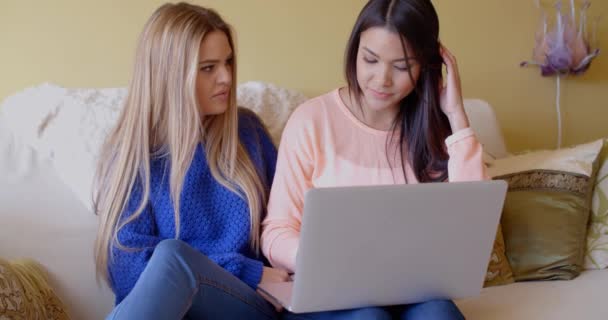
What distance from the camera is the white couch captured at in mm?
1434

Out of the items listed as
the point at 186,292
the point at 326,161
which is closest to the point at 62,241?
the point at 186,292

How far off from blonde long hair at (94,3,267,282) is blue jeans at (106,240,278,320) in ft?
0.61

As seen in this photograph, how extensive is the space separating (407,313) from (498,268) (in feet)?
1.54

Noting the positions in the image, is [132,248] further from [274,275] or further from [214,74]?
[214,74]

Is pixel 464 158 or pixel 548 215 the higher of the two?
pixel 464 158

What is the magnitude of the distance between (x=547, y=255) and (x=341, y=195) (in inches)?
33.0

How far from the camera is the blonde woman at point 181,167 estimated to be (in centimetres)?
137

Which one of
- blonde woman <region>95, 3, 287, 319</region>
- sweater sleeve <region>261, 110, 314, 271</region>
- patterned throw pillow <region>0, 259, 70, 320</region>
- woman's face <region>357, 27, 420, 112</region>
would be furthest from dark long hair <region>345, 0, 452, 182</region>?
patterned throw pillow <region>0, 259, 70, 320</region>

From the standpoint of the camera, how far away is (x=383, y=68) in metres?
1.38

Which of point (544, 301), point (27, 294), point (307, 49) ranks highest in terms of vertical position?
point (307, 49)

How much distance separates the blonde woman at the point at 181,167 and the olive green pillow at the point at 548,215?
2.10ft

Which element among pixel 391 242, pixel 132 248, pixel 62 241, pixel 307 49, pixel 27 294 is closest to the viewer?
pixel 391 242

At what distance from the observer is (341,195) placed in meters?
1.03

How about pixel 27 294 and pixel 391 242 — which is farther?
pixel 27 294
